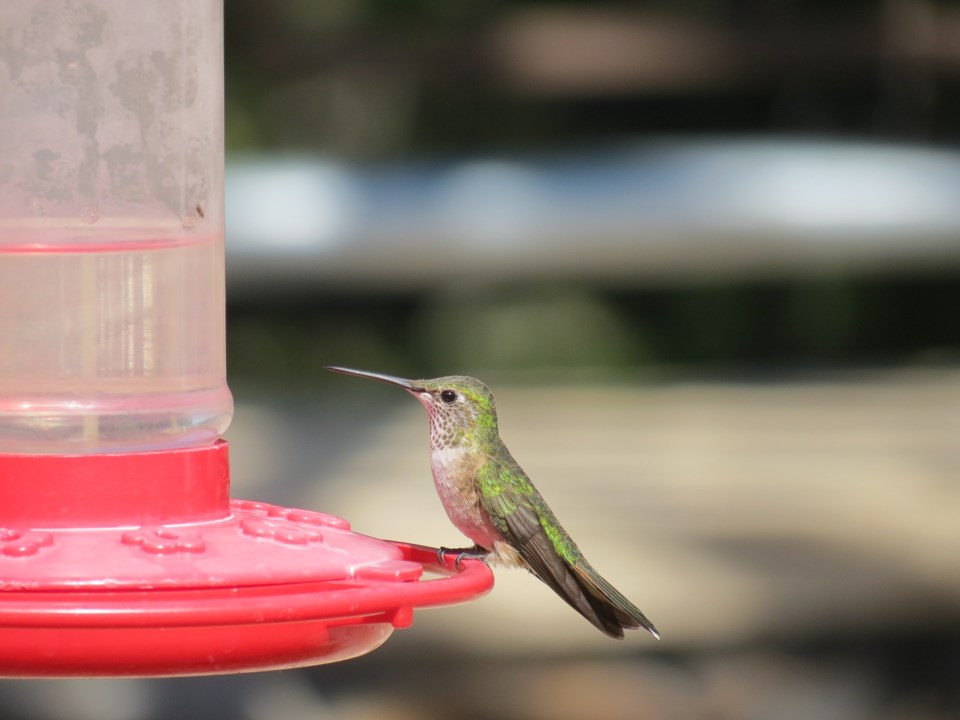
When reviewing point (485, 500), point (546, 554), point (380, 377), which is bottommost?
point (546, 554)

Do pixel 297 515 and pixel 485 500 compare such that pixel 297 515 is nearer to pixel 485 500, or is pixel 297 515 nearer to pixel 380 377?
pixel 380 377

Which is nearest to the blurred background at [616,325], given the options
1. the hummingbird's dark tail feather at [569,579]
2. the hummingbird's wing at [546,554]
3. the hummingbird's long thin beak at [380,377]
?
the hummingbird's wing at [546,554]

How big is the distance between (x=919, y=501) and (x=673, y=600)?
70.4 inches

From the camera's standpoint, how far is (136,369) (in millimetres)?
2820

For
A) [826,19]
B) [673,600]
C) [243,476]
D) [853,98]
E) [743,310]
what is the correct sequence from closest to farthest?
[673,600]
[243,476]
[826,19]
[853,98]
[743,310]

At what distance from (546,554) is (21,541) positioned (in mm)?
1466

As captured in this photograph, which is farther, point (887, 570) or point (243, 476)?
point (243, 476)

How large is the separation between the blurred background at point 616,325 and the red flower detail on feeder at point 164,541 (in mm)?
3680

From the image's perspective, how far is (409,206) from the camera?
8.47m

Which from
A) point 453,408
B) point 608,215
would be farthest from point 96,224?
point 608,215

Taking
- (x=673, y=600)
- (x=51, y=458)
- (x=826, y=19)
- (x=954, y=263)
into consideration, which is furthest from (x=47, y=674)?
(x=826, y=19)

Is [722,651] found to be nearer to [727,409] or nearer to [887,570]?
[887,570]

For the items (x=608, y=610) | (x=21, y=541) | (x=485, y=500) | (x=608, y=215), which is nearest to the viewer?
(x=21, y=541)

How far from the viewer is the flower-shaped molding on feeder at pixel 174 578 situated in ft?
7.36
